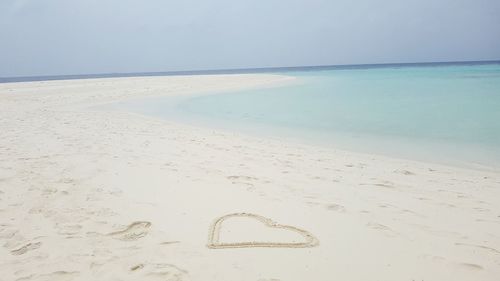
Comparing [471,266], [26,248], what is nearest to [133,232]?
[26,248]

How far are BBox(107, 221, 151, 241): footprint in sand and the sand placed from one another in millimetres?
11

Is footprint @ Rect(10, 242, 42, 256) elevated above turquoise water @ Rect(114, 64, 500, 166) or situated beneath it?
situated beneath

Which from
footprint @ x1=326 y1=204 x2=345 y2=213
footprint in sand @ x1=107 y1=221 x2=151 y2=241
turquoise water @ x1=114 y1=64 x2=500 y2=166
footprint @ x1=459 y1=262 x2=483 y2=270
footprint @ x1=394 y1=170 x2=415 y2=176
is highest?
turquoise water @ x1=114 y1=64 x2=500 y2=166

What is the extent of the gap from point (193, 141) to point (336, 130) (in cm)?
Answer: 494

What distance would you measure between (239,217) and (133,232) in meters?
1.22

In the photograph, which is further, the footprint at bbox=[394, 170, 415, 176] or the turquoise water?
the turquoise water

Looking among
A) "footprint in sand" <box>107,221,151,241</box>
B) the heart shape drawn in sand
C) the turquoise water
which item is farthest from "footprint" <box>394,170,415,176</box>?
"footprint in sand" <box>107,221,151,241</box>

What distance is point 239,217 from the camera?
12.8 ft

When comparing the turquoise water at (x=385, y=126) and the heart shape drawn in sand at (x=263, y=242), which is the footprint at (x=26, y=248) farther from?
the turquoise water at (x=385, y=126)

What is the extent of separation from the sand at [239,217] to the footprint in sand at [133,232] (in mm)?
11

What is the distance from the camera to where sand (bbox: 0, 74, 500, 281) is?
113 inches

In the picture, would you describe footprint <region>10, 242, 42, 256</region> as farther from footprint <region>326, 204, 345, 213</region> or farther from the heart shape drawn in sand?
footprint <region>326, 204, 345, 213</region>

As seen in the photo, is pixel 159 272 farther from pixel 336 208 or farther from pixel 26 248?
pixel 336 208

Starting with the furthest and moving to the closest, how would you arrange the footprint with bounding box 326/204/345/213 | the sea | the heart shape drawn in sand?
the sea < the footprint with bounding box 326/204/345/213 < the heart shape drawn in sand
